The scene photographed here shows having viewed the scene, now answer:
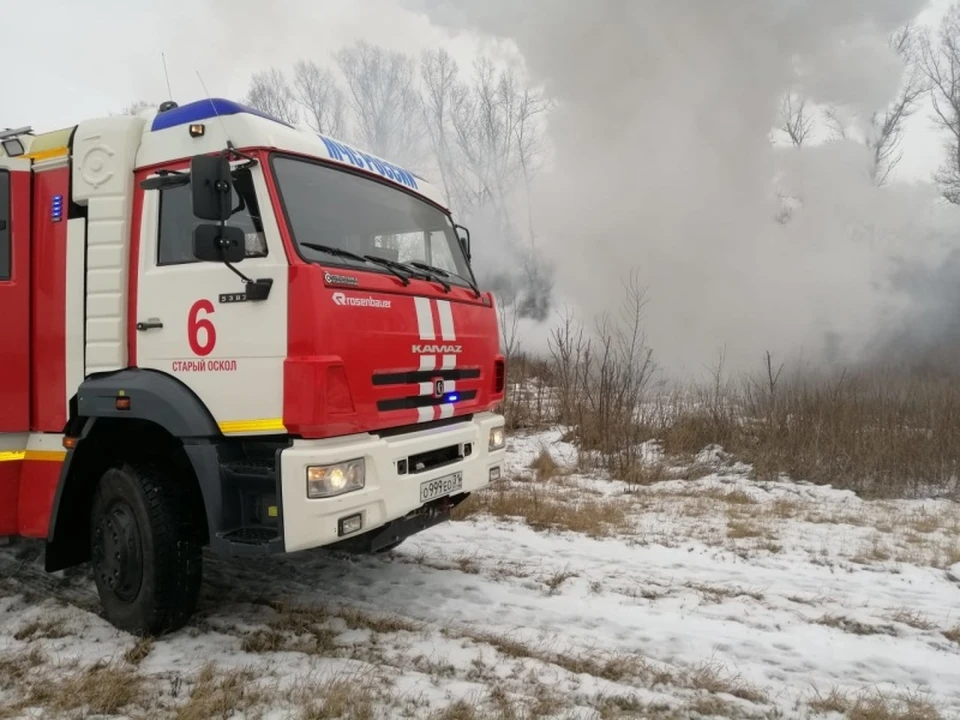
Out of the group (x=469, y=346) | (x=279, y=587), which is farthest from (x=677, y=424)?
(x=279, y=587)

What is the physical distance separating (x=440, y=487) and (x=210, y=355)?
4.78 feet

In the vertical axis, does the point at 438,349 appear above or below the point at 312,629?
above

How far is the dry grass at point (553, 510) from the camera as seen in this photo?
5.77 meters

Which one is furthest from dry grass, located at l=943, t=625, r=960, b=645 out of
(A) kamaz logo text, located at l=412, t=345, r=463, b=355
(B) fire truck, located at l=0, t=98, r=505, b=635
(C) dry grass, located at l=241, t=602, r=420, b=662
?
(A) kamaz logo text, located at l=412, t=345, r=463, b=355

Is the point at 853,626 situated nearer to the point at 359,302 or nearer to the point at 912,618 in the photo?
the point at 912,618

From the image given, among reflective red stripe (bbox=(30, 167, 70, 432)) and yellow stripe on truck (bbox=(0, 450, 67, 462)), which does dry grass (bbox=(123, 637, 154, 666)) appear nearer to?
yellow stripe on truck (bbox=(0, 450, 67, 462))

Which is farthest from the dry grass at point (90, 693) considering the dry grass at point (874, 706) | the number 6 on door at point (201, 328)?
the dry grass at point (874, 706)

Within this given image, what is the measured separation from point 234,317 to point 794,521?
5.31m

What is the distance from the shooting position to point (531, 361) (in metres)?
14.1

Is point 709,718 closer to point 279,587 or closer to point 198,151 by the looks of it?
point 279,587

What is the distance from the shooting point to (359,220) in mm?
3834

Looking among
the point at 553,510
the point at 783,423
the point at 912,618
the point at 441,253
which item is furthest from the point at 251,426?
the point at 783,423

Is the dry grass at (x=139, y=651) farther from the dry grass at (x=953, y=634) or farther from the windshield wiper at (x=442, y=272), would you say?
the dry grass at (x=953, y=634)

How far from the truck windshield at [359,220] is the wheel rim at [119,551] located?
1.79 meters
